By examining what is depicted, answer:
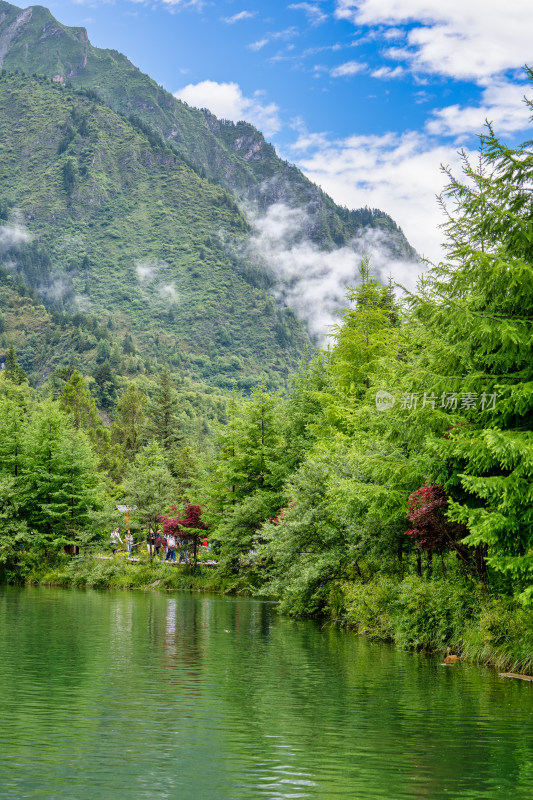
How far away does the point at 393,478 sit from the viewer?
22.8 m

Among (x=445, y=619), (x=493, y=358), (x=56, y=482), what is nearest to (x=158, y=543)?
(x=56, y=482)

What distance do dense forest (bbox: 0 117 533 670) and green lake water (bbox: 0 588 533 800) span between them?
234 cm

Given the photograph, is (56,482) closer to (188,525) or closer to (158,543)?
(158,543)

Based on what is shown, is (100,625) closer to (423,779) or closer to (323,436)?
(323,436)

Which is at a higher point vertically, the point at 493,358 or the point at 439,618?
the point at 493,358

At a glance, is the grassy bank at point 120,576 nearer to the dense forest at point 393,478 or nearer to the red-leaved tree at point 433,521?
the dense forest at point 393,478

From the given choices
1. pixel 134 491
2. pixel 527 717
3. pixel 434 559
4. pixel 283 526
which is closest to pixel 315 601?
pixel 283 526

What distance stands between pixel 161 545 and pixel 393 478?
160 feet

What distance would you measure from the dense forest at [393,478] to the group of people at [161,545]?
93.0 inches

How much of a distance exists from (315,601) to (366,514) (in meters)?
7.91

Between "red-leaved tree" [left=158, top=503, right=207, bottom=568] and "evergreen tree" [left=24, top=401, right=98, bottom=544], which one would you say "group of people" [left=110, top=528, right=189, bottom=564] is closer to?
"red-leaved tree" [left=158, top=503, right=207, bottom=568]

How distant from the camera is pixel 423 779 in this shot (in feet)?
32.9

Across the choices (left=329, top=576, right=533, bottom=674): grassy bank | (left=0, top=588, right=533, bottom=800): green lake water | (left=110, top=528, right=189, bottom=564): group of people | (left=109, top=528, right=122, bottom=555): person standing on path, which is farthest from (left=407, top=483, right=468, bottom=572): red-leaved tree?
(left=109, top=528, right=122, bottom=555): person standing on path

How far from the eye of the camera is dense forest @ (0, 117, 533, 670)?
16828 mm
